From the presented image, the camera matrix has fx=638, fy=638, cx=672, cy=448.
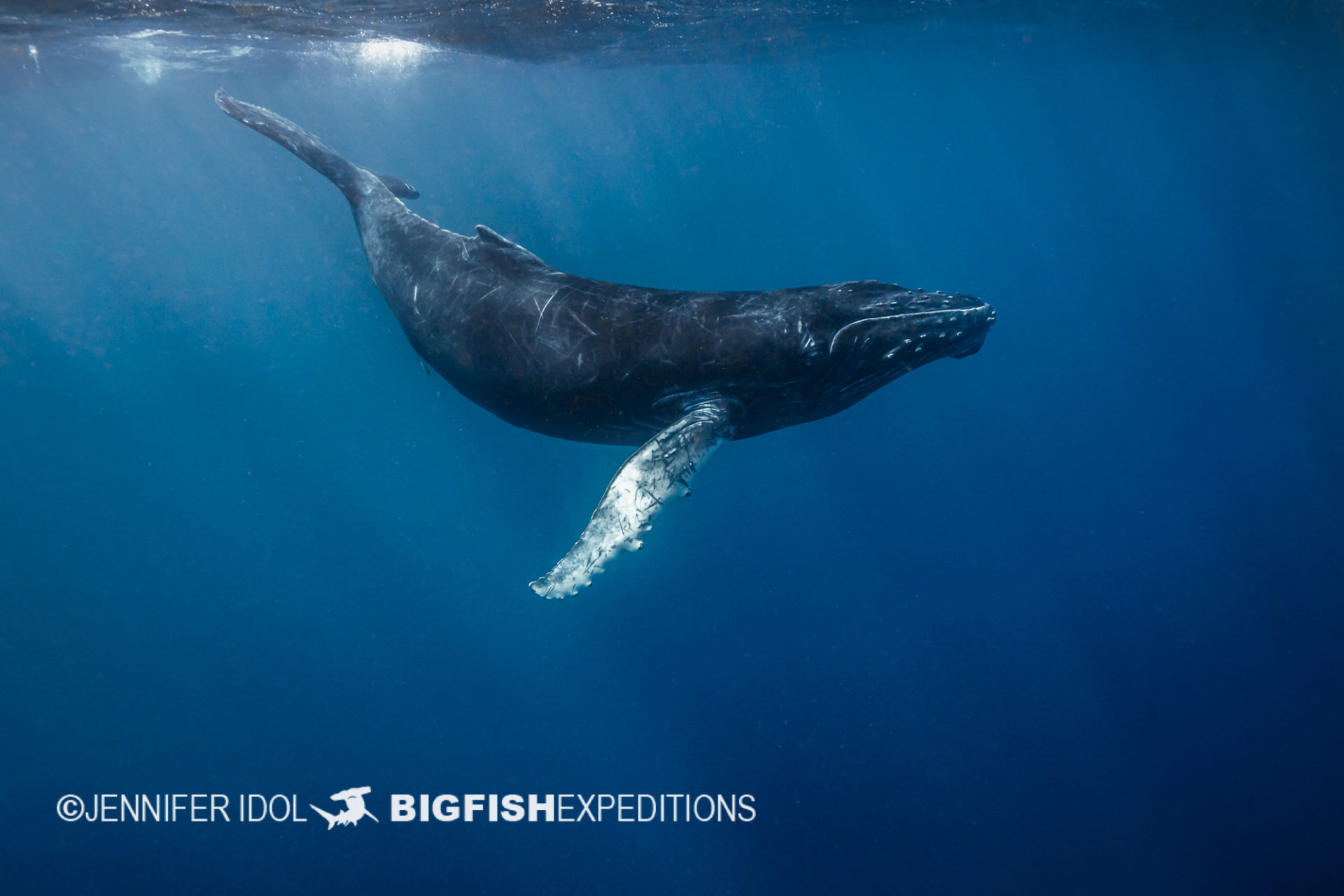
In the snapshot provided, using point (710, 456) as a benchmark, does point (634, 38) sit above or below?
above

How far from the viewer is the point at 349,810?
40.6 ft

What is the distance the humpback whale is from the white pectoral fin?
21 millimetres

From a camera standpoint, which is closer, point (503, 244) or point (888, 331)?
point (888, 331)

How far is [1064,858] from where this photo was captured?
12703mm

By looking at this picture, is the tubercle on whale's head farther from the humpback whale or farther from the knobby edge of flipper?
the knobby edge of flipper

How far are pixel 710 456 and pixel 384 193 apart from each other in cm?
638

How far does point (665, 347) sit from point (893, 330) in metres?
2.19

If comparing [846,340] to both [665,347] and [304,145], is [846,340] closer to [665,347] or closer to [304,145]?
[665,347]

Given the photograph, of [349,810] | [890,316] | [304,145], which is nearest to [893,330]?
[890,316]

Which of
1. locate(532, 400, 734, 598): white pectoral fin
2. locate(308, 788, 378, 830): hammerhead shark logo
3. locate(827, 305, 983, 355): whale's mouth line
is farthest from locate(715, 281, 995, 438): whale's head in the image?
locate(308, 788, 378, 830): hammerhead shark logo

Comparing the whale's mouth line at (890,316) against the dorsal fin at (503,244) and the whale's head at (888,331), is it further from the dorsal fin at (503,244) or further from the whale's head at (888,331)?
the dorsal fin at (503,244)

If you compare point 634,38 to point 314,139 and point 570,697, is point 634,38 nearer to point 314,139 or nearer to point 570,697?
point 314,139

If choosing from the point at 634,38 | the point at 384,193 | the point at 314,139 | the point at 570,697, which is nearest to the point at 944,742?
Result: the point at 570,697

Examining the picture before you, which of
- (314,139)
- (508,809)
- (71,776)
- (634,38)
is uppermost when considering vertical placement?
(634,38)
